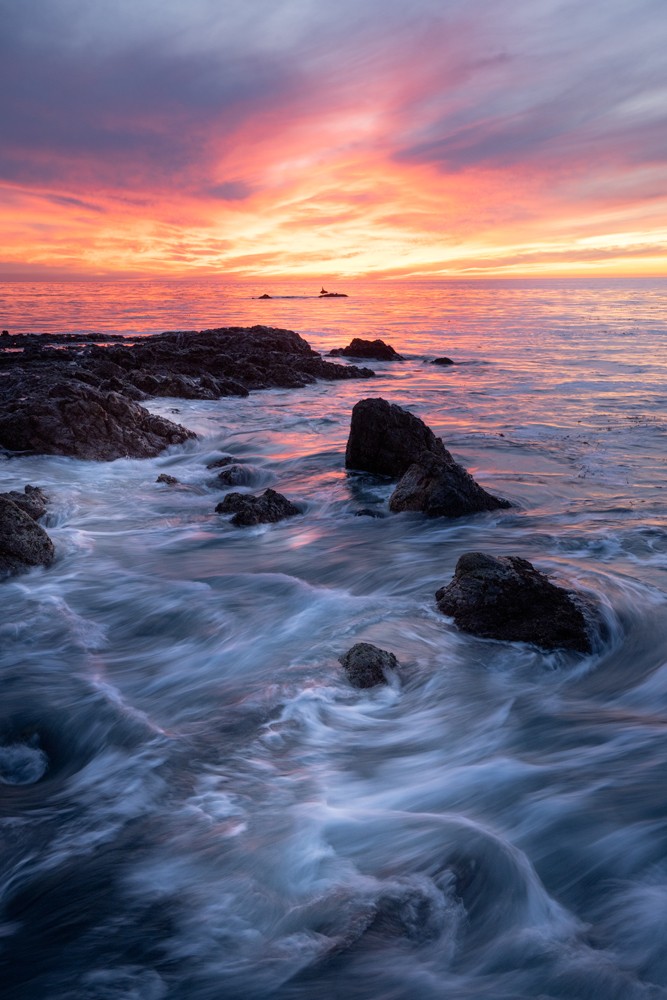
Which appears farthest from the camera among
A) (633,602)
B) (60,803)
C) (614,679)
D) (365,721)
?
(633,602)

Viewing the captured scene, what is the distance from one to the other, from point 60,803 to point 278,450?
1005 cm

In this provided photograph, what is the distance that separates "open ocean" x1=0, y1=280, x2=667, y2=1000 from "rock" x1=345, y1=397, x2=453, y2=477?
1186mm

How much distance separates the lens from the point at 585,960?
2736 millimetres

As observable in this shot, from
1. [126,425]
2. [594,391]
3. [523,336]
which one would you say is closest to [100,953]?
[126,425]

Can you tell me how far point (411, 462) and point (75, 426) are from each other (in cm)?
617

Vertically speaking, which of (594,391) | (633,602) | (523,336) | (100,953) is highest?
(523,336)

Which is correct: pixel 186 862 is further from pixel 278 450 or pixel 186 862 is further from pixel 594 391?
pixel 594 391

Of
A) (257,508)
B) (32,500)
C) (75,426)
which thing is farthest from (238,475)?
(32,500)

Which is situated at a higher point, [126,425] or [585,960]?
[126,425]

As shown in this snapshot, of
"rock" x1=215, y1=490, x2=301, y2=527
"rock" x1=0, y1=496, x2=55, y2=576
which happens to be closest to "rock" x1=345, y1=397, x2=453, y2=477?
"rock" x1=215, y1=490, x2=301, y2=527

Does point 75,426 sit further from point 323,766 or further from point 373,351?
point 373,351

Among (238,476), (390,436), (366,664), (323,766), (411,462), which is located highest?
(390,436)

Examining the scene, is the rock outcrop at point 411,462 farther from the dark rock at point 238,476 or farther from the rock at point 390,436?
the dark rock at point 238,476

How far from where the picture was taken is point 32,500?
8570 mm
